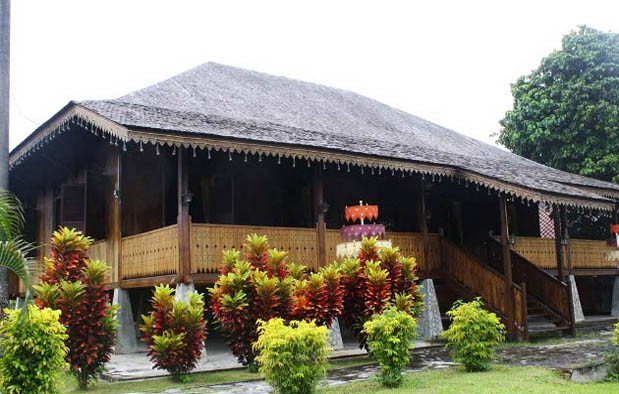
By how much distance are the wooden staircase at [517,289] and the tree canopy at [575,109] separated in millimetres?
11981

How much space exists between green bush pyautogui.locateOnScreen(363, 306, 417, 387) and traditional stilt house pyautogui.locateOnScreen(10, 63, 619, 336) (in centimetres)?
397

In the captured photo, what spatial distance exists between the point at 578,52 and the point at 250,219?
18400mm

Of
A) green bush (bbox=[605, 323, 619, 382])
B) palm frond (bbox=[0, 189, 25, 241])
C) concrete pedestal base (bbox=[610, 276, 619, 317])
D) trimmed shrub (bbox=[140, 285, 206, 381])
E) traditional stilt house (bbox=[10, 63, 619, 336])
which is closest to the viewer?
palm frond (bbox=[0, 189, 25, 241])

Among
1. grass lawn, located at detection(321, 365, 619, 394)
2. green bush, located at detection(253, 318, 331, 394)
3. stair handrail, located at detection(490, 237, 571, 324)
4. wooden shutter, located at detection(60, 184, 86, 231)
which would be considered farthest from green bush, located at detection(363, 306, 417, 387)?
wooden shutter, located at detection(60, 184, 86, 231)

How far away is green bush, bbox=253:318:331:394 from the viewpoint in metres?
7.94

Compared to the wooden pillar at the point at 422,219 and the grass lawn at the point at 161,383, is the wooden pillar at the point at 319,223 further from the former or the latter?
the grass lawn at the point at 161,383

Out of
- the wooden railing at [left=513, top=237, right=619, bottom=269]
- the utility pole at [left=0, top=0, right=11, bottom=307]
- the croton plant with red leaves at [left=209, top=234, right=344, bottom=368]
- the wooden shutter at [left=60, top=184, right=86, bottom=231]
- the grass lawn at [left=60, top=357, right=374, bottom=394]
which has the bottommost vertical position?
the grass lawn at [left=60, top=357, right=374, bottom=394]

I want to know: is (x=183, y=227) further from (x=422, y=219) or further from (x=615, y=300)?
(x=615, y=300)

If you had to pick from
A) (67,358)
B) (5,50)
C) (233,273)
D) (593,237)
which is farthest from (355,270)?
(593,237)

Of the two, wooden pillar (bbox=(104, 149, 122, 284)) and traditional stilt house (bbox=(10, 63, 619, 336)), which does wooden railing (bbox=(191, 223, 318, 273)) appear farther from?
wooden pillar (bbox=(104, 149, 122, 284))

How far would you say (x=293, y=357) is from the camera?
8008 mm

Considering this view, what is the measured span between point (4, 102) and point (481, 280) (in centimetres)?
1039

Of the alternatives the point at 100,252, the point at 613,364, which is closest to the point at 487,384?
the point at 613,364

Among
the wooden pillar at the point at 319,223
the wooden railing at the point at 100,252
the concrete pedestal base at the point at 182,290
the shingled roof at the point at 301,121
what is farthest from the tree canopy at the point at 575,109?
the concrete pedestal base at the point at 182,290
